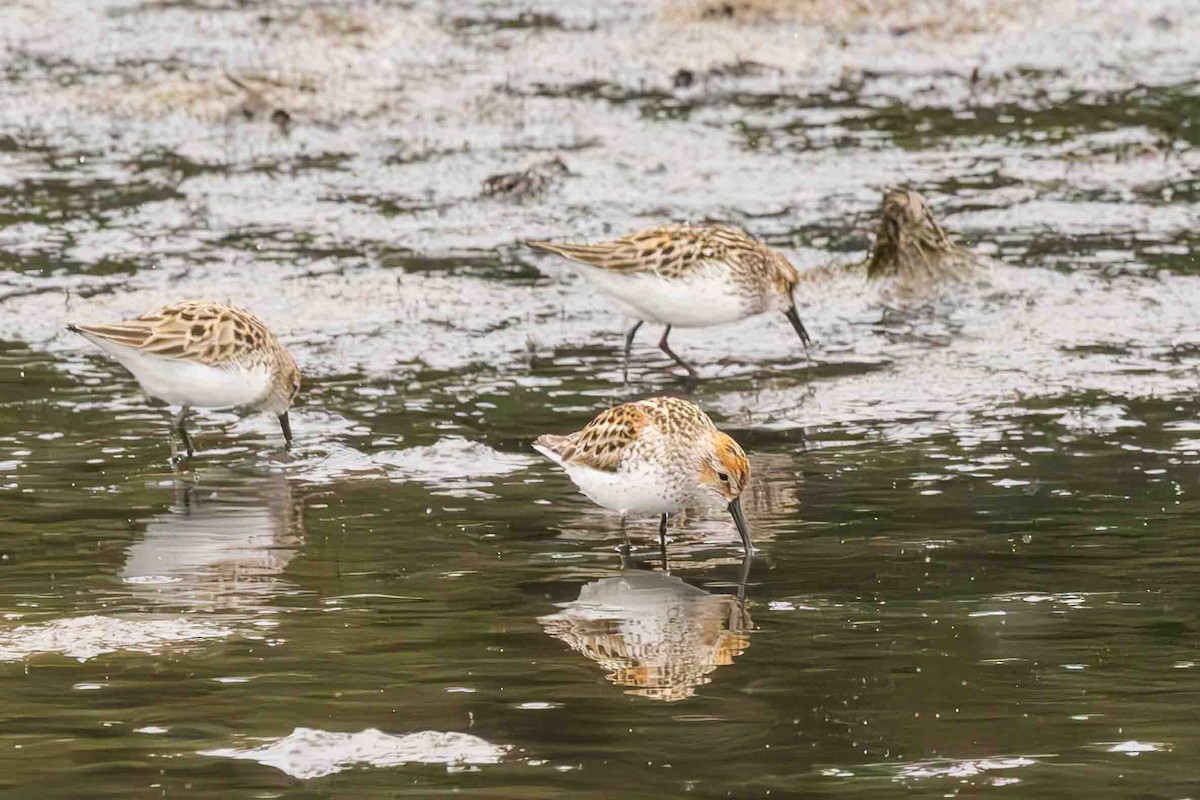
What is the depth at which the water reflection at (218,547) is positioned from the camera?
10742 mm

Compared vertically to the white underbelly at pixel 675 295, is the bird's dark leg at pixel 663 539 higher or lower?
lower

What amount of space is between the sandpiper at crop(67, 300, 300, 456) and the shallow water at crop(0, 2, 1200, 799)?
0.36 metres

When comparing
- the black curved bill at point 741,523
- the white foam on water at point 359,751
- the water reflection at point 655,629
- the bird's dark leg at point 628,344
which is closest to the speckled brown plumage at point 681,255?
the bird's dark leg at point 628,344

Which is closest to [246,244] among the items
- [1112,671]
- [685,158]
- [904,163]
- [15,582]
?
[685,158]

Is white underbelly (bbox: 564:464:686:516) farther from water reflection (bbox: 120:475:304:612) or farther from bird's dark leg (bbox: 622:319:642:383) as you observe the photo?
bird's dark leg (bbox: 622:319:642:383)

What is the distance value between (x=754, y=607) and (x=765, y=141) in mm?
14071

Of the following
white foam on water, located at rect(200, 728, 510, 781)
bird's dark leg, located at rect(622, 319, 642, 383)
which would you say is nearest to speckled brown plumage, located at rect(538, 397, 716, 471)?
white foam on water, located at rect(200, 728, 510, 781)

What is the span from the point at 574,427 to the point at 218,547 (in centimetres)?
319

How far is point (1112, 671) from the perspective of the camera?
9.44 m

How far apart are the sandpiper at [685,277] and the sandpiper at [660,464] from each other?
395cm

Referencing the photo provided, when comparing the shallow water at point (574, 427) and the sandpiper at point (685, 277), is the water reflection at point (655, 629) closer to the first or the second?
the shallow water at point (574, 427)

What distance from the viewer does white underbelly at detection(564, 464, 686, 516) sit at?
1140cm

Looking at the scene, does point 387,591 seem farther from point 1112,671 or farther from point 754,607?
point 1112,671

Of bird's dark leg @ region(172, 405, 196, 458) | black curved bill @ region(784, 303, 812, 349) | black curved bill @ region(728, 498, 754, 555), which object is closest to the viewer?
black curved bill @ region(728, 498, 754, 555)
